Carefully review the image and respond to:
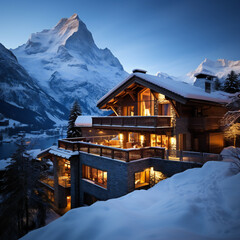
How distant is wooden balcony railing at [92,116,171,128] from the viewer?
51.8 ft

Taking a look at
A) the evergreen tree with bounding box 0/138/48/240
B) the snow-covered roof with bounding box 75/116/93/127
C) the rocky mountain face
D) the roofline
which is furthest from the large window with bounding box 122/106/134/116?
the rocky mountain face

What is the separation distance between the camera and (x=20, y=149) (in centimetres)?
1584

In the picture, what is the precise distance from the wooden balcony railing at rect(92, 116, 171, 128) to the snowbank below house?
7945 millimetres

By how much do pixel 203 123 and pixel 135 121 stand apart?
A: 6.97 meters

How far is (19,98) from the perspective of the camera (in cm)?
14362

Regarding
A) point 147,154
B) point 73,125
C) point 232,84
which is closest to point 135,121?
point 147,154

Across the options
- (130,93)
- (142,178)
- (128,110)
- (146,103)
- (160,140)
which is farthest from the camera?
(128,110)

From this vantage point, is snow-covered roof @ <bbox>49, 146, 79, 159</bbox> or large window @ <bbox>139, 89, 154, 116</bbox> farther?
large window @ <bbox>139, 89, 154, 116</bbox>

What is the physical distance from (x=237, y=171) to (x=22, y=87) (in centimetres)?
17452

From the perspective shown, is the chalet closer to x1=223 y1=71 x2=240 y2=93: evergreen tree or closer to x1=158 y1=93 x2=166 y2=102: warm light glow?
x1=158 y1=93 x2=166 y2=102: warm light glow

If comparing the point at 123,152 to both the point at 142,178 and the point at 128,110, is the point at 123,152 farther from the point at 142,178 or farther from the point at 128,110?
the point at 128,110

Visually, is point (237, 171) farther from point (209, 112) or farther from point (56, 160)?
point (56, 160)

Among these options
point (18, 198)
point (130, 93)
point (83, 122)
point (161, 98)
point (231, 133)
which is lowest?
point (18, 198)

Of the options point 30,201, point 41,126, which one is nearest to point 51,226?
point 30,201
